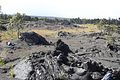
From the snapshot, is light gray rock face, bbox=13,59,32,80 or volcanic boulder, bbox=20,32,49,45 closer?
light gray rock face, bbox=13,59,32,80

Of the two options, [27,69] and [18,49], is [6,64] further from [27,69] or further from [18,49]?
[18,49]

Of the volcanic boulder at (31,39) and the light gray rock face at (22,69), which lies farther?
the volcanic boulder at (31,39)

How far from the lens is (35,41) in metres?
121

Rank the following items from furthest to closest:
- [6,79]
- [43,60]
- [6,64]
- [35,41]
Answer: [35,41] < [6,64] < [43,60] < [6,79]

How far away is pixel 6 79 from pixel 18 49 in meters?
34.4

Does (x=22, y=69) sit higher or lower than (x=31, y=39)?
lower

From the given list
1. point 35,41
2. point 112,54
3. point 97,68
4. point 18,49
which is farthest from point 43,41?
point 97,68

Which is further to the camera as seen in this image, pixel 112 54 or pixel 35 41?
pixel 35 41

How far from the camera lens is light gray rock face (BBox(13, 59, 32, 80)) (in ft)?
250

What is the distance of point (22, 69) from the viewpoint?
7900cm

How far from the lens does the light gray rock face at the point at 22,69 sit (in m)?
76.1

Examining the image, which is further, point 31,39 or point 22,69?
point 31,39

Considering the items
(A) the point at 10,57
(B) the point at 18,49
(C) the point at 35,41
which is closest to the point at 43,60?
(A) the point at 10,57

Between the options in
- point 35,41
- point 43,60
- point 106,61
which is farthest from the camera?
point 35,41
